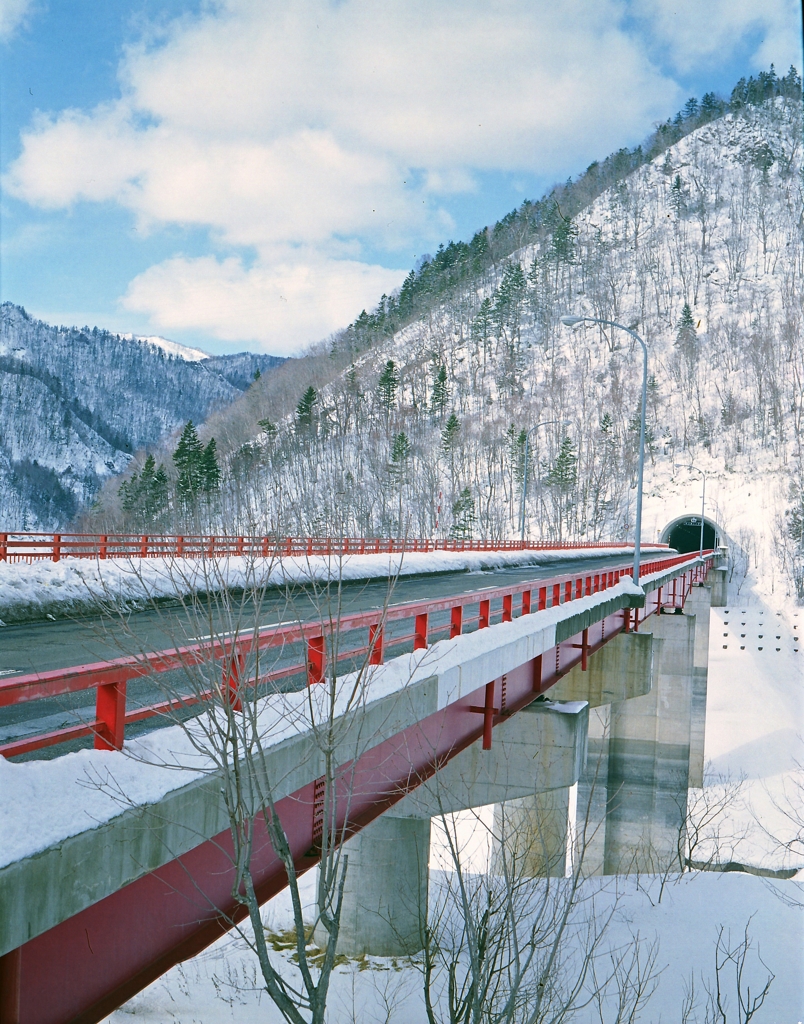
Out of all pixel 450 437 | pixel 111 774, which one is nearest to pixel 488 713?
pixel 111 774

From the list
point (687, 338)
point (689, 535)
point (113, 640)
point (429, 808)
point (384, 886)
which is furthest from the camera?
point (687, 338)

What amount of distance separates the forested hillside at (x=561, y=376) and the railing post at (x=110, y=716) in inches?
2347

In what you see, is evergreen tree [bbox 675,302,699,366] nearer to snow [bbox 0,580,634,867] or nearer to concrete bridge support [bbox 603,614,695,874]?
concrete bridge support [bbox 603,614,695,874]

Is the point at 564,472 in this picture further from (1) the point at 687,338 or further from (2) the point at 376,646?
(2) the point at 376,646

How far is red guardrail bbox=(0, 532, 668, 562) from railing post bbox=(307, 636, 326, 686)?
162 inches

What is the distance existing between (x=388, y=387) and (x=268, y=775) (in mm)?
118521

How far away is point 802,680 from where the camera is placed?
53.9 m

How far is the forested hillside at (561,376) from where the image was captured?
322 feet

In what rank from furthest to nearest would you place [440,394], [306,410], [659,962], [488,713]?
1. [440,394]
2. [306,410]
3. [659,962]
4. [488,713]

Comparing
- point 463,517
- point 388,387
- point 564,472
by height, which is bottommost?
point 463,517

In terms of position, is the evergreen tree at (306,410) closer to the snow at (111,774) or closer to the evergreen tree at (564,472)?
the evergreen tree at (564,472)

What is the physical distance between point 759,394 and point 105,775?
115 m

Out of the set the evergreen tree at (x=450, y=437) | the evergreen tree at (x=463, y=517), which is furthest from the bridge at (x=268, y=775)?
the evergreen tree at (x=450, y=437)

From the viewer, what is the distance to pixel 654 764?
32.9 metres
